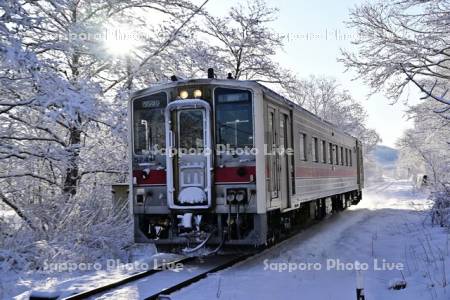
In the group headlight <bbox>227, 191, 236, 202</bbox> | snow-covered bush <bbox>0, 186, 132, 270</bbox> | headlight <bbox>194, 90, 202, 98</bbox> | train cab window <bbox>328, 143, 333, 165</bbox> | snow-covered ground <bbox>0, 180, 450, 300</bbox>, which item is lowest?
snow-covered ground <bbox>0, 180, 450, 300</bbox>

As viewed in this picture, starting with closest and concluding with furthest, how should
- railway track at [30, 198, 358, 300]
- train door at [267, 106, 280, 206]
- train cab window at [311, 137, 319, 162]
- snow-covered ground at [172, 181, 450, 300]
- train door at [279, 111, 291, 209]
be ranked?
snow-covered ground at [172, 181, 450, 300]
railway track at [30, 198, 358, 300]
train door at [267, 106, 280, 206]
train door at [279, 111, 291, 209]
train cab window at [311, 137, 319, 162]

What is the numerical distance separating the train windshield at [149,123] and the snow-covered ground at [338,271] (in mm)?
2593

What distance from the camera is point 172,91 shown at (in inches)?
357

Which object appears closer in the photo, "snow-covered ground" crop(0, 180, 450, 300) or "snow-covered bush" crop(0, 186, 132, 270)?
"snow-covered ground" crop(0, 180, 450, 300)

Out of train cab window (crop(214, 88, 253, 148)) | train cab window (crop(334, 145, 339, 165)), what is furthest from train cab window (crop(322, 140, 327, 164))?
train cab window (crop(214, 88, 253, 148))

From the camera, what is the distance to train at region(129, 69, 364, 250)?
28.1 feet

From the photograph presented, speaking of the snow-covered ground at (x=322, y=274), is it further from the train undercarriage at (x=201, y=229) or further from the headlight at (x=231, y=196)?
the headlight at (x=231, y=196)

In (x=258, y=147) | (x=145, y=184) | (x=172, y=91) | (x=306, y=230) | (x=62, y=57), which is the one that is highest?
(x=62, y=57)

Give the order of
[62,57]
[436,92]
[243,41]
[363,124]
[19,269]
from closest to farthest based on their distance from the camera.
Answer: [19,269] → [62,57] → [243,41] → [436,92] → [363,124]

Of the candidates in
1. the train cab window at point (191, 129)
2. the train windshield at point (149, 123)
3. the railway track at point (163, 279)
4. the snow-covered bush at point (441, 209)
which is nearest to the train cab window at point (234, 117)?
the train cab window at point (191, 129)

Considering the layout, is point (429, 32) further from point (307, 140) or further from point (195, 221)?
point (195, 221)

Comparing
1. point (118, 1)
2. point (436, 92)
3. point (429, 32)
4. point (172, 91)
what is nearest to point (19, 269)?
point (172, 91)

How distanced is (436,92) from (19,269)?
69.7ft

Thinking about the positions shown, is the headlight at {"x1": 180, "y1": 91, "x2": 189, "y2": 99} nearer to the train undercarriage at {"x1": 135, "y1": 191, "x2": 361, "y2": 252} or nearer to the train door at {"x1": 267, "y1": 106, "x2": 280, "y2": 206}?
the train door at {"x1": 267, "y1": 106, "x2": 280, "y2": 206}
